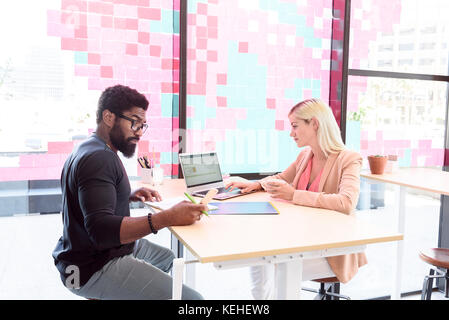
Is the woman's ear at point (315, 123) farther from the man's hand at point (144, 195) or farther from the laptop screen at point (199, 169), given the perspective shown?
the man's hand at point (144, 195)

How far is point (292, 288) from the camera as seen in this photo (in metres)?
1.53

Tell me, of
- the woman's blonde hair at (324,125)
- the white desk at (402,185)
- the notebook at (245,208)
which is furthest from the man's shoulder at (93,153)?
the white desk at (402,185)

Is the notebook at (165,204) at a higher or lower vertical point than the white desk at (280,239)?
higher

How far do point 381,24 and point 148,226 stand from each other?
2.70m

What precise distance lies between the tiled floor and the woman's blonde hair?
1215mm

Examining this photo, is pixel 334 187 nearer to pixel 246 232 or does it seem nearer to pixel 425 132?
pixel 246 232

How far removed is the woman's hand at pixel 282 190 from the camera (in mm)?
2076

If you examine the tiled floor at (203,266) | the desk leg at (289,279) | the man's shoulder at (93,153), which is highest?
the man's shoulder at (93,153)

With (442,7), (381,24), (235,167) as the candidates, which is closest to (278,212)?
(235,167)

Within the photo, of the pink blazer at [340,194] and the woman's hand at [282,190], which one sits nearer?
the pink blazer at [340,194]

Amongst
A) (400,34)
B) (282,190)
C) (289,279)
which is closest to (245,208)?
(282,190)

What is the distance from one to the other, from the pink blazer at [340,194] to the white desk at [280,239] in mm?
133

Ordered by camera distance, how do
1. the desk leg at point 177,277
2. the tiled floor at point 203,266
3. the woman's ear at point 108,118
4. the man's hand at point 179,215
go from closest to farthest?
the desk leg at point 177,277
the man's hand at point 179,215
the woman's ear at point 108,118
the tiled floor at point 203,266

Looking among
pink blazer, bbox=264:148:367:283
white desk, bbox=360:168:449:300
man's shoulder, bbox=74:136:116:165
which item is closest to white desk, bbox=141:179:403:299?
pink blazer, bbox=264:148:367:283
